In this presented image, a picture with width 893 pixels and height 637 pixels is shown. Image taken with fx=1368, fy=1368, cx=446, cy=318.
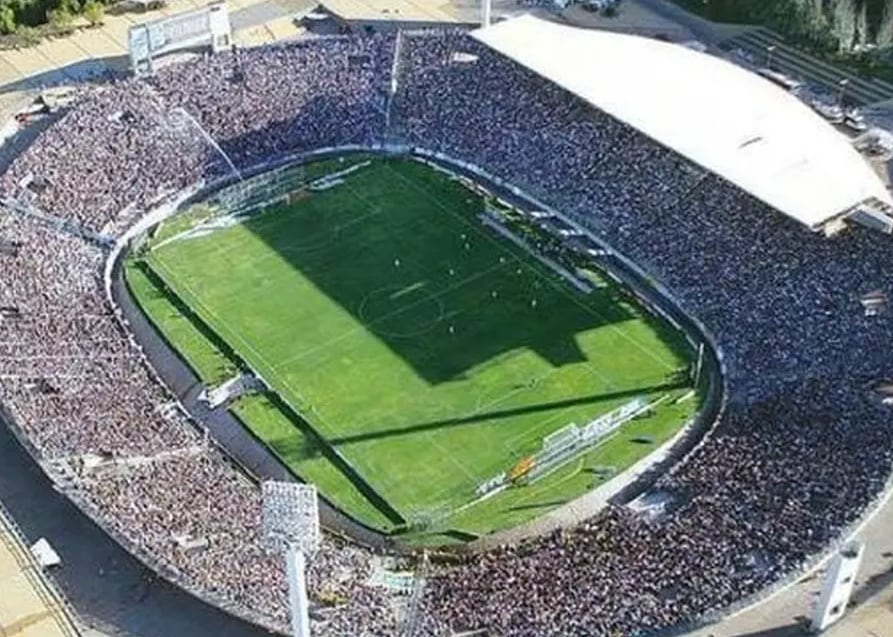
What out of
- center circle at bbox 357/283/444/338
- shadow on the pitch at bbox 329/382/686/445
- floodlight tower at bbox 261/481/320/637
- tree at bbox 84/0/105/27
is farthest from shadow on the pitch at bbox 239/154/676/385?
tree at bbox 84/0/105/27

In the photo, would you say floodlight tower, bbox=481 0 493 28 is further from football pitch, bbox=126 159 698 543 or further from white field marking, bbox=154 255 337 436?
white field marking, bbox=154 255 337 436

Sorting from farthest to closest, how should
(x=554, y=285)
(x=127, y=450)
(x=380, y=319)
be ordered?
(x=554, y=285)
(x=380, y=319)
(x=127, y=450)

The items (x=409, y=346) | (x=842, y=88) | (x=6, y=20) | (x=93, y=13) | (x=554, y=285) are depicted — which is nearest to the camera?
(x=409, y=346)

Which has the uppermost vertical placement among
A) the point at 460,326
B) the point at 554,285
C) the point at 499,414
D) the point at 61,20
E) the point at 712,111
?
the point at 712,111

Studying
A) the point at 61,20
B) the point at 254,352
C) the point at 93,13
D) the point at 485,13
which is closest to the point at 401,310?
the point at 254,352

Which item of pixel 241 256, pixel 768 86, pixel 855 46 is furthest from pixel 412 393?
pixel 855 46

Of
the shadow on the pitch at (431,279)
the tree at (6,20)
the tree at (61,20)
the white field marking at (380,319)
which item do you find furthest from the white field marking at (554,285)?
the tree at (6,20)

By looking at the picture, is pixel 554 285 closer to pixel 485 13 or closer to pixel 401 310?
pixel 401 310
